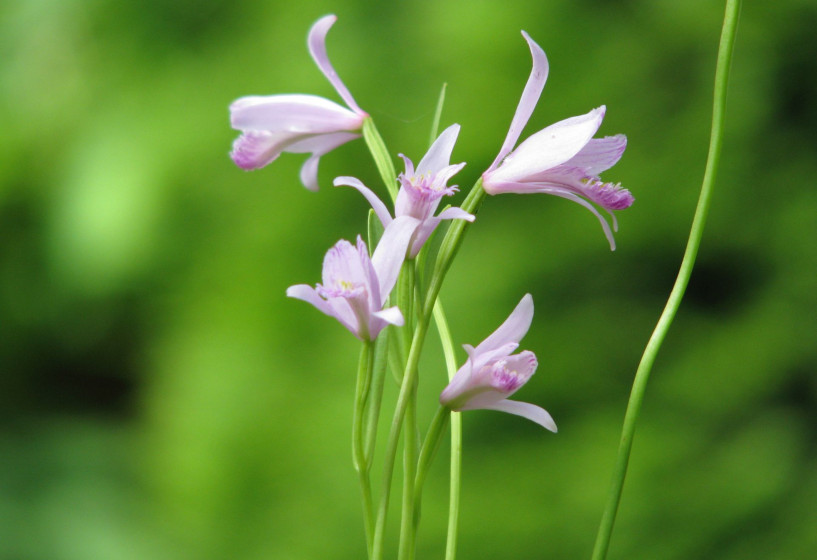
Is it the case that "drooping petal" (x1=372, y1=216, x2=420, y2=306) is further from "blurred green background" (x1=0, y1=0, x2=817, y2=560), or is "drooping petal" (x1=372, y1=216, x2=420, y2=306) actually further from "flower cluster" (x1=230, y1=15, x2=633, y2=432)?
"blurred green background" (x1=0, y1=0, x2=817, y2=560)

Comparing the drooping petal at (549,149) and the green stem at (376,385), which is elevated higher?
the drooping petal at (549,149)

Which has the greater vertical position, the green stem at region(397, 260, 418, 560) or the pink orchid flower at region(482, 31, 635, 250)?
the pink orchid flower at region(482, 31, 635, 250)

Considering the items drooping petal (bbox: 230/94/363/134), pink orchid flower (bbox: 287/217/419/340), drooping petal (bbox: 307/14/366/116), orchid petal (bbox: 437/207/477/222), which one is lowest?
pink orchid flower (bbox: 287/217/419/340)

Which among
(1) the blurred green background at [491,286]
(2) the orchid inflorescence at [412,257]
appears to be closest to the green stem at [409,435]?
(2) the orchid inflorescence at [412,257]

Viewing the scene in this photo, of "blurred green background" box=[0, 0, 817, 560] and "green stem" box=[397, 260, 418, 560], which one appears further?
"blurred green background" box=[0, 0, 817, 560]

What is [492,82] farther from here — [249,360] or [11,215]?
[11,215]

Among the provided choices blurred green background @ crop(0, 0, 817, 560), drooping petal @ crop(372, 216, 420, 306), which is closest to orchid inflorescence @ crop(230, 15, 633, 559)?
drooping petal @ crop(372, 216, 420, 306)

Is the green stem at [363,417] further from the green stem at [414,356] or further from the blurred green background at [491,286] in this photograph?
the blurred green background at [491,286]

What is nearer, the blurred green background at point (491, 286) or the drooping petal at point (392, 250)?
the drooping petal at point (392, 250)
